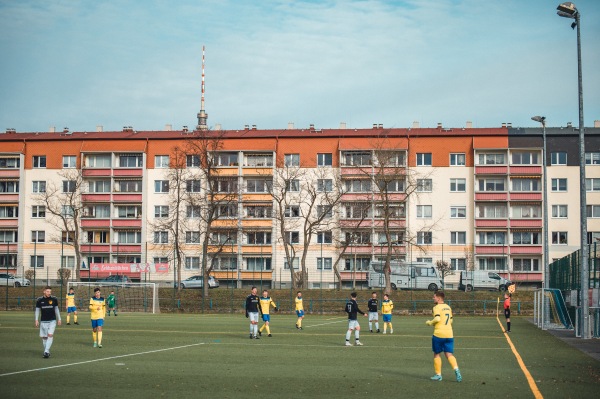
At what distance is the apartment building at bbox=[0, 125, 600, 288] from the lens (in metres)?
80.9

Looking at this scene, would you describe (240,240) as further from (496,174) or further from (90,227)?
(496,174)

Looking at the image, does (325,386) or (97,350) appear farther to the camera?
(97,350)

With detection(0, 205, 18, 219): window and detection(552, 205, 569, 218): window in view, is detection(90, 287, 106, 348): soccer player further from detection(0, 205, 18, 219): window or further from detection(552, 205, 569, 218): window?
detection(0, 205, 18, 219): window

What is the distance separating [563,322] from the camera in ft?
131

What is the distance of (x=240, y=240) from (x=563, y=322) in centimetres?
4815

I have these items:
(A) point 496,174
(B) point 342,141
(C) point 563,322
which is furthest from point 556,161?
(C) point 563,322

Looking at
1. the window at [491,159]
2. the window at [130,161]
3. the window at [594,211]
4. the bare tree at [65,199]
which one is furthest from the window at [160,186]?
the window at [594,211]

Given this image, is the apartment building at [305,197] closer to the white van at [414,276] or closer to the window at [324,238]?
the window at [324,238]

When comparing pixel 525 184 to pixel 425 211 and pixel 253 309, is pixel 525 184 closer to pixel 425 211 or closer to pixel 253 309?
pixel 425 211

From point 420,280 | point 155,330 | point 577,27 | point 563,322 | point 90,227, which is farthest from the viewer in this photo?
point 90,227

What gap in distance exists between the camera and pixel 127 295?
61.3m

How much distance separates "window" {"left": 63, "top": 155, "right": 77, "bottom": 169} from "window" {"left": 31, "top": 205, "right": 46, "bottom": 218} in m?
5.44

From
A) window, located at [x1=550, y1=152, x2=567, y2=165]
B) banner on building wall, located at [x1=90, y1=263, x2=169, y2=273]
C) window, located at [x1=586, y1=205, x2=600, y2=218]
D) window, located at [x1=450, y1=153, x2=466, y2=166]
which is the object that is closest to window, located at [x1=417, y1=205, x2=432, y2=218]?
window, located at [x1=450, y1=153, x2=466, y2=166]

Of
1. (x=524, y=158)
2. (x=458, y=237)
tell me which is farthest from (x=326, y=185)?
(x=524, y=158)
